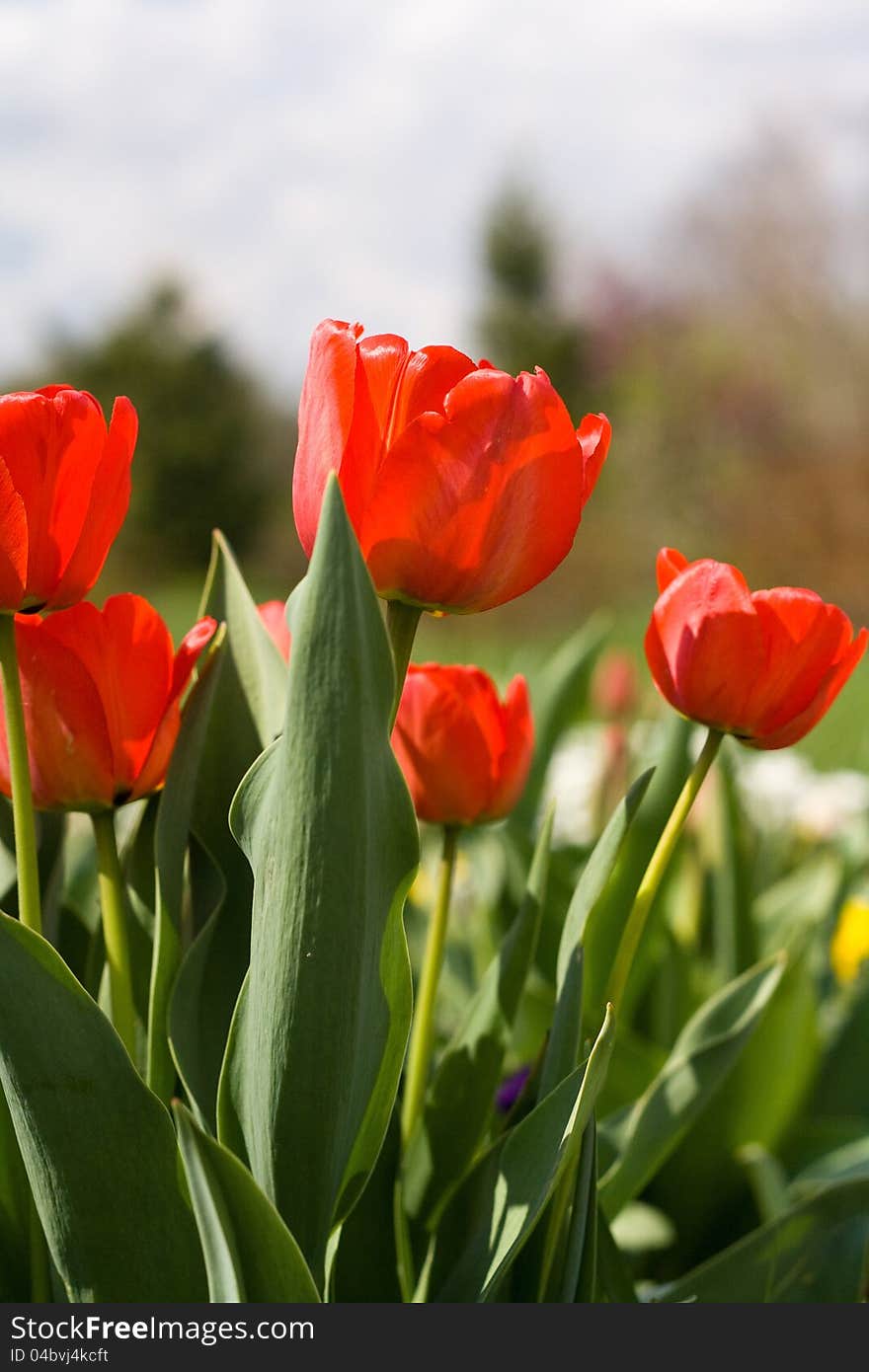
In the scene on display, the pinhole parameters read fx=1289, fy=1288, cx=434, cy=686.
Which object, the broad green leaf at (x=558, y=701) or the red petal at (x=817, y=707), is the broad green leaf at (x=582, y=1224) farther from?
the broad green leaf at (x=558, y=701)

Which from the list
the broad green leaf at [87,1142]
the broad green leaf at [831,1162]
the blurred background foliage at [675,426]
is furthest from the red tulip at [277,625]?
the blurred background foliage at [675,426]

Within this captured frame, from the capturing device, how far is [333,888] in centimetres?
46

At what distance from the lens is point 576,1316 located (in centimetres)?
50

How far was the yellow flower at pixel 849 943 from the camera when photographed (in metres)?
1.45

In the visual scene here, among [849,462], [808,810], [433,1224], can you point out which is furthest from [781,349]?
[433,1224]

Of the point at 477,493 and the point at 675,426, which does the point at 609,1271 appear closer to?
the point at 477,493

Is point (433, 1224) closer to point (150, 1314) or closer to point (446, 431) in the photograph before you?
point (150, 1314)

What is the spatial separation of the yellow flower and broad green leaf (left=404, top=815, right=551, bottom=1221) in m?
0.84

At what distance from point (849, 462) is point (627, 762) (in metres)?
8.27

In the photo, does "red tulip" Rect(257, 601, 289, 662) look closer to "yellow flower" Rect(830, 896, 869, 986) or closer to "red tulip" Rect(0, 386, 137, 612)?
"red tulip" Rect(0, 386, 137, 612)

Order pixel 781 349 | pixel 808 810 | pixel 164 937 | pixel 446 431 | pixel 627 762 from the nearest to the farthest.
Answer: pixel 446 431 < pixel 164 937 < pixel 627 762 < pixel 808 810 < pixel 781 349

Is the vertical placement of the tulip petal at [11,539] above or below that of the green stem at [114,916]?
above

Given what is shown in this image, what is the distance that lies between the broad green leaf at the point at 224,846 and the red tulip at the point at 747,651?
183 mm

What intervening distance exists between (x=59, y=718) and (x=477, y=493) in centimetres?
20
